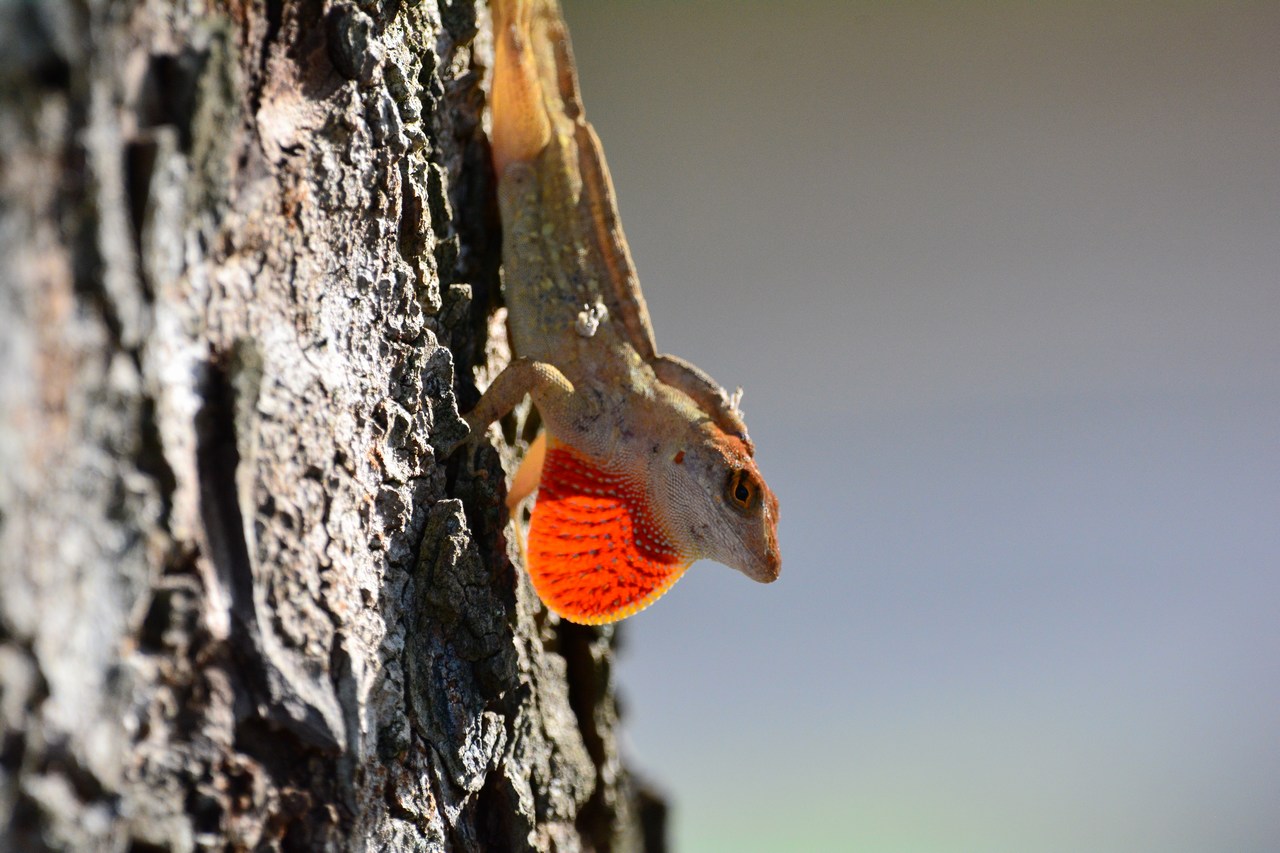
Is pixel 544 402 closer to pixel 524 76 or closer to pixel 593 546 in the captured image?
pixel 593 546

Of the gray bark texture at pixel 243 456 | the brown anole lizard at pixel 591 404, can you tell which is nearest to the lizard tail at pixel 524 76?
the brown anole lizard at pixel 591 404

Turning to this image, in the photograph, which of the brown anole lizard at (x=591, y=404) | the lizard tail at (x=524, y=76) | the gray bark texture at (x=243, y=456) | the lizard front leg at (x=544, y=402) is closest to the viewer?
the gray bark texture at (x=243, y=456)

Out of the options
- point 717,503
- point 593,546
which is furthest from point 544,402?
point 717,503

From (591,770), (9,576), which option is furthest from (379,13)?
(591,770)

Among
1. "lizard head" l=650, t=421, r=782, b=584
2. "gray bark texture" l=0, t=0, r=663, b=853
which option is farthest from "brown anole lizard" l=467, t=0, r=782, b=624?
"gray bark texture" l=0, t=0, r=663, b=853

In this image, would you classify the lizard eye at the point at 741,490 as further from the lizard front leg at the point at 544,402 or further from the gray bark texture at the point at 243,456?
the gray bark texture at the point at 243,456

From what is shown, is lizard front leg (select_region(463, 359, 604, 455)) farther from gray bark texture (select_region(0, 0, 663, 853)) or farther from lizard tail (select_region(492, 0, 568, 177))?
lizard tail (select_region(492, 0, 568, 177))
